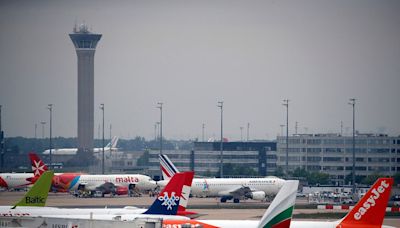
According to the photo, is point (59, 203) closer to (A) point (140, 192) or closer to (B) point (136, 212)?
(A) point (140, 192)

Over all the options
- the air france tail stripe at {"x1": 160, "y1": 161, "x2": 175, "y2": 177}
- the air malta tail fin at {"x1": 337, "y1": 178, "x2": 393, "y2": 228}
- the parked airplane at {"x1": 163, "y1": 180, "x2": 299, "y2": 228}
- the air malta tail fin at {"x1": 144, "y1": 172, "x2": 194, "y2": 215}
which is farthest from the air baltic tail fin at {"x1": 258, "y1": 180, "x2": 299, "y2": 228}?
the air france tail stripe at {"x1": 160, "y1": 161, "x2": 175, "y2": 177}

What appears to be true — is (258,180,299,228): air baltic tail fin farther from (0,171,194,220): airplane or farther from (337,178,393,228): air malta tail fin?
(0,171,194,220): airplane

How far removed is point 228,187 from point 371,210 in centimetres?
8228

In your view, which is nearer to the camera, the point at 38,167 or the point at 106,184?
the point at 38,167

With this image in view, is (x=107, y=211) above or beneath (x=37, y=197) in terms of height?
beneath

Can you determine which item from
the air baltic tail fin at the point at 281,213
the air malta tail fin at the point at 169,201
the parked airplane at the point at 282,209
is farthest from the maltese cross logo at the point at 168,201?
the air baltic tail fin at the point at 281,213

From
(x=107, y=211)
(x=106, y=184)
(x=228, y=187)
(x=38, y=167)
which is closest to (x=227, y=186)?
(x=228, y=187)

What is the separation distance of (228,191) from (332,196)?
15500mm

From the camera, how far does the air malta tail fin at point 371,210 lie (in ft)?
200

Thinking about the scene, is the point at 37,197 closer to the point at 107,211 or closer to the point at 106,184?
the point at 107,211

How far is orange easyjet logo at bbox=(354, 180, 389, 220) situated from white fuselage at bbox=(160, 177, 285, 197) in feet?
265

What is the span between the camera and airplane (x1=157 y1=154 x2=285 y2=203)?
141875 mm

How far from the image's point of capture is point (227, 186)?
143 meters

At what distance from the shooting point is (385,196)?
6166 cm
